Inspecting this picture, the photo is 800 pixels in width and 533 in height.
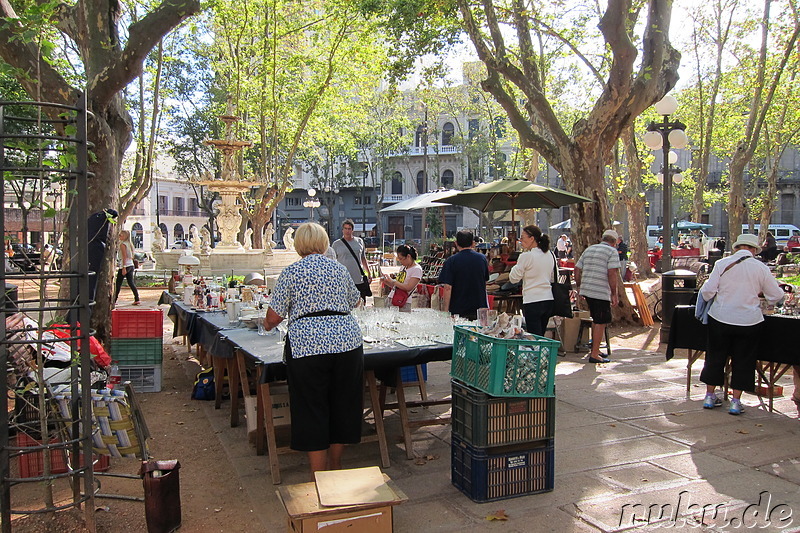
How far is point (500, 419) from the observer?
12.9 feet

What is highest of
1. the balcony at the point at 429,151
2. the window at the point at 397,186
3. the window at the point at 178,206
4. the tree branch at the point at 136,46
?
the balcony at the point at 429,151

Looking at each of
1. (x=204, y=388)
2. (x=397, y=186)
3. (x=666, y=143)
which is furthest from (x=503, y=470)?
(x=397, y=186)

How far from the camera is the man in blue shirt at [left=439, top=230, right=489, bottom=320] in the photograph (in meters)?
6.88

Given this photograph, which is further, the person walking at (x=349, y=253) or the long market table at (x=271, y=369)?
the person walking at (x=349, y=253)

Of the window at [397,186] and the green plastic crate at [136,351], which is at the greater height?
the window at [397,186]

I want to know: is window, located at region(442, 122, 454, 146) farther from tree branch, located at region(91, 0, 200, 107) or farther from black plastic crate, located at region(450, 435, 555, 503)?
black plastic crate, located at region(450, 435, 555, 503)

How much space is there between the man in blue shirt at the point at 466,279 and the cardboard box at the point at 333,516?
3.70 metres

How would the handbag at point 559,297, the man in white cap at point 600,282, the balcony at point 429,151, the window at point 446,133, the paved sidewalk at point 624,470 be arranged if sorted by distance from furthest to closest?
1. the window at point 446,133
2. the balcony at point 429,151
3. the man in white cap at point 600,282
4. the handbag at point 559,297
5. the paved sidewalk at point 624,470

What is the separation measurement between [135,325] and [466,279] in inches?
144

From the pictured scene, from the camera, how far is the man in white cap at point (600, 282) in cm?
830

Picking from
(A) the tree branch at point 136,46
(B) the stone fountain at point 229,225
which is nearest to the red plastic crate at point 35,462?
(A) the tree branch at point 136,46

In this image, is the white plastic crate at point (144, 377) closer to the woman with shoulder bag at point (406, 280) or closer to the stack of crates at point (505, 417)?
the woman with shoulder bag at point (406, 280)

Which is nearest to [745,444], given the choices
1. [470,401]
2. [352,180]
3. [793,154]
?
[470,401]

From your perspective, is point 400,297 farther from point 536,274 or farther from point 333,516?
point 333,516
